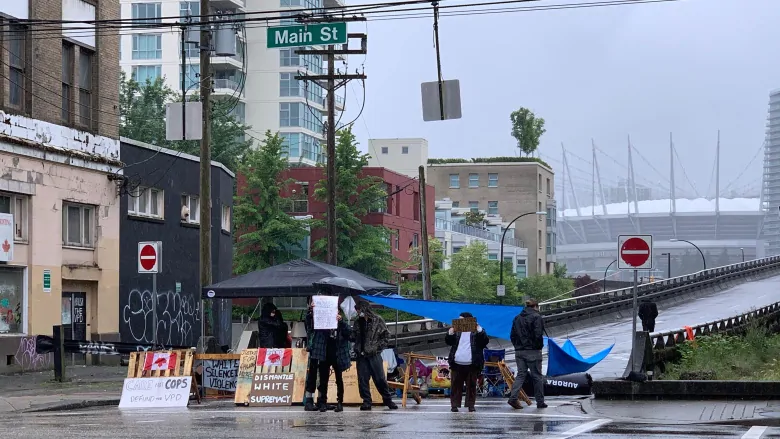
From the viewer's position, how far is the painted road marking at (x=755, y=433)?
1491cm

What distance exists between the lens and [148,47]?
3873 inches

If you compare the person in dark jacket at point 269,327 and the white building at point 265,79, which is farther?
the white building at point 265,79

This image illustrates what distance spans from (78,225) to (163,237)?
5309mm

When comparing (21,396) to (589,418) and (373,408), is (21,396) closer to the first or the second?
(373,408)

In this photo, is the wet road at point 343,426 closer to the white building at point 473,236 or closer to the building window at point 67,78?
the building window at point 67,78

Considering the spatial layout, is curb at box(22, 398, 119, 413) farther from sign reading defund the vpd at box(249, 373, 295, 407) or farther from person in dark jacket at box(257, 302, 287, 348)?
sign reading defund the vpd at box(249, 373, 295, 407)

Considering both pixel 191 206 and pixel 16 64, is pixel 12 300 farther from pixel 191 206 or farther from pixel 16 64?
pixel 191 206

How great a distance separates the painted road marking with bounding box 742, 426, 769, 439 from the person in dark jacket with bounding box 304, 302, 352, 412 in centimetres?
653

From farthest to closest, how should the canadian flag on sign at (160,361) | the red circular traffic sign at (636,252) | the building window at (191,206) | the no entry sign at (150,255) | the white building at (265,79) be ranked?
the white building at (265,79) < the building window at (191,206) < the no entry sign at (150,255) < the red circular traffic sign at (636,252) < the canadian flag on sign at (160,361)

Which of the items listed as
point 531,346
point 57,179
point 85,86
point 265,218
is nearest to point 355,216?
point 265,218

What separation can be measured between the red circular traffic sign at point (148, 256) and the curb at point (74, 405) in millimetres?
3216

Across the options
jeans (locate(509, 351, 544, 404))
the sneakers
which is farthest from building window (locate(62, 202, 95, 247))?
the sneakers

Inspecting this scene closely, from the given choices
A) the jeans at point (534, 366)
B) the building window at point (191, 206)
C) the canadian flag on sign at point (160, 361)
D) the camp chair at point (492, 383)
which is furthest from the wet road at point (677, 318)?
the building window at point (191, 206)

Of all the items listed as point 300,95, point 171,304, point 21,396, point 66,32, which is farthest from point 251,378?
point 300,95
